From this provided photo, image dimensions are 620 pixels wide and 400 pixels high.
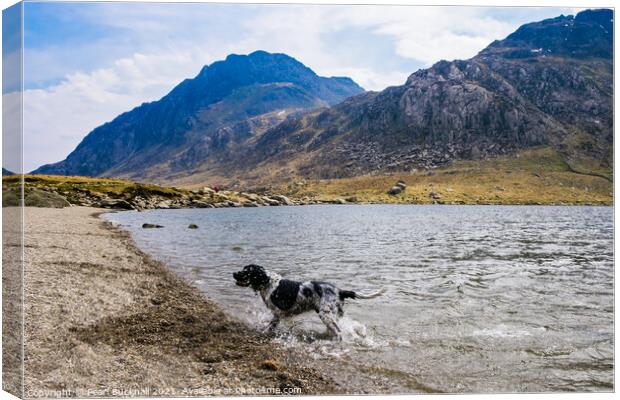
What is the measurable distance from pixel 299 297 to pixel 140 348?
3846 millimetres

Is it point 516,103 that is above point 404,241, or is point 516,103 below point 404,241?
above

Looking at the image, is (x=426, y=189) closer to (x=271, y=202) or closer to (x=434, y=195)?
(x=434, y=195)

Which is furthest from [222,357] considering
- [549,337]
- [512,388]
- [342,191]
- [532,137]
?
[532,137]

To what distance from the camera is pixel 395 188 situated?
137 metres

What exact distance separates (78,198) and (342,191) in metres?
90.6

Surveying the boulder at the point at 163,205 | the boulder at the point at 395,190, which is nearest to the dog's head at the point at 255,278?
the boulder at the point at 163,205

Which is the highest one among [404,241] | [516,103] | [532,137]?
[516,103]

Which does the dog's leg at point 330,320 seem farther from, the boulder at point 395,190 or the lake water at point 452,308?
the boulder at point 395,190

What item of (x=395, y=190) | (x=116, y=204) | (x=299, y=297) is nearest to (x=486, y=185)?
(x=395, y=190)

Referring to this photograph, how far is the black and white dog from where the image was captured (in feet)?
35.8

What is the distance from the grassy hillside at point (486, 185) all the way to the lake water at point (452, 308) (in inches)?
2491

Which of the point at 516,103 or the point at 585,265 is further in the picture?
the point at 516,103

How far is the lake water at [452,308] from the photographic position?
8.99 meters

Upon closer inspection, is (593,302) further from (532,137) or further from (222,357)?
(532,137)
